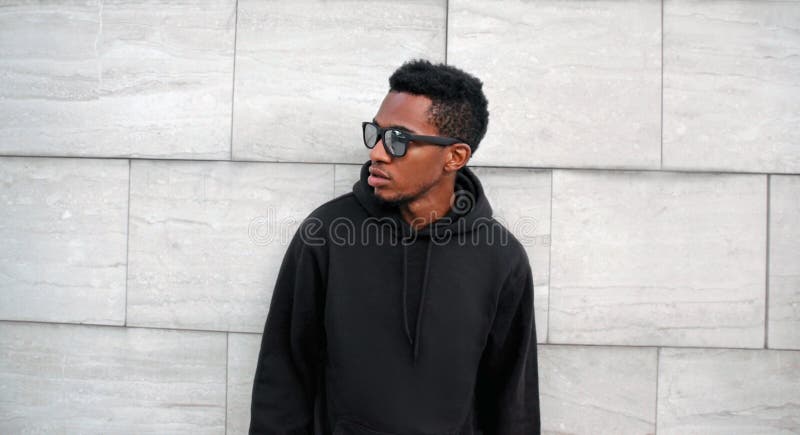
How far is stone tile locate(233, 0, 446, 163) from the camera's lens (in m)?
3.66

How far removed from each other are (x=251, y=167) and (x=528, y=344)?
1905mm

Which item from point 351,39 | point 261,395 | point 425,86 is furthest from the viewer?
point 351,39

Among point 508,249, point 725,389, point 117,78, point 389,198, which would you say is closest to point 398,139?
point 389,198

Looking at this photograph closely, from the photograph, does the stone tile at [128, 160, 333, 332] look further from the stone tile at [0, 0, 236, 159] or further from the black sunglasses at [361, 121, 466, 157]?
the black sunglasses at [361, 121, 466, 157]

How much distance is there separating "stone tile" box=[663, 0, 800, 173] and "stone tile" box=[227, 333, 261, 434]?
108 inches

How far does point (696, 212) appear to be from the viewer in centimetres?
368

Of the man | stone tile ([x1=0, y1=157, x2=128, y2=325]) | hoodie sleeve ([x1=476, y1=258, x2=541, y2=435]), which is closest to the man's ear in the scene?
the man

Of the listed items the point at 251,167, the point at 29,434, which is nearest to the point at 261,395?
the point at 251,167

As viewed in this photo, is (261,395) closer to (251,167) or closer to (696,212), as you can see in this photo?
(251,167)

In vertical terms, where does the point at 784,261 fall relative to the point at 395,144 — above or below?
below

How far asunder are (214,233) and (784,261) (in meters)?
3.43

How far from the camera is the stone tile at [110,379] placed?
3760 millimetres

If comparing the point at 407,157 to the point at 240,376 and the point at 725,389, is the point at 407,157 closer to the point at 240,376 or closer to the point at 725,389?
the point at 240,376

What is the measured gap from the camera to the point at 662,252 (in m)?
3.68
